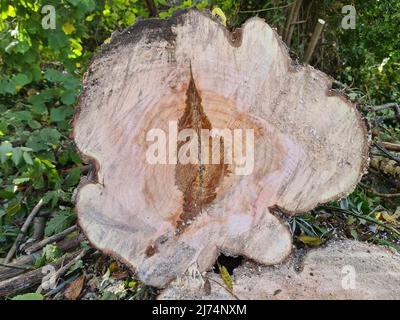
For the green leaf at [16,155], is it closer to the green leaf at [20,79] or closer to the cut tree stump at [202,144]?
the cut tree stump at [202,144]

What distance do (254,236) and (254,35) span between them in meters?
0.78

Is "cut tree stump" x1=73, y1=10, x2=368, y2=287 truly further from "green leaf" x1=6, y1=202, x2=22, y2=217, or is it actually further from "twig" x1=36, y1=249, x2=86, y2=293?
"green leaf" x1=6, y1=202, x2=22, y2=217

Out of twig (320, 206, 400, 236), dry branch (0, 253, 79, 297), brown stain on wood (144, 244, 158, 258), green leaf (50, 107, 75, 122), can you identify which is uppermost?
brown stain on wood (144, 244, 158, 258)

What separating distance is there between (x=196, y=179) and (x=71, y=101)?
1040 mm

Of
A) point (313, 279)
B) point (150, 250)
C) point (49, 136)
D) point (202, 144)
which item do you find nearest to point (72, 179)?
point (49, 136)

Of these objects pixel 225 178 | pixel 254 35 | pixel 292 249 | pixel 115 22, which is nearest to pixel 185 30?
pixel 254 35

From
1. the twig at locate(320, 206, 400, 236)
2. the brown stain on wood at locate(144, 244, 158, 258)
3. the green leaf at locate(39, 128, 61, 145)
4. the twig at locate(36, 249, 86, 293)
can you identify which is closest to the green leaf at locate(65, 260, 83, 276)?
the twig at locate(36, 249, 86, 293)

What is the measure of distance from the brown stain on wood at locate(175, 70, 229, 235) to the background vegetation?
14.7 inches

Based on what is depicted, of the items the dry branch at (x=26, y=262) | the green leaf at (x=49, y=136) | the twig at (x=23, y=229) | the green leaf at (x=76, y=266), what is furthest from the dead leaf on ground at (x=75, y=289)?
the green leaf at (x=49, y=136)

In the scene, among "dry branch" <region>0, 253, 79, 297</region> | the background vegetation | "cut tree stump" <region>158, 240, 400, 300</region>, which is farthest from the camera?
the background vegetation

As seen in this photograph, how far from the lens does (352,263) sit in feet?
5.33

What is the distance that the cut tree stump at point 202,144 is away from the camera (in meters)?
1.52

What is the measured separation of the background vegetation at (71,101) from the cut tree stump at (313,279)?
0.17m

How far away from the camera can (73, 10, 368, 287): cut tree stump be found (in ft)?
4.98
